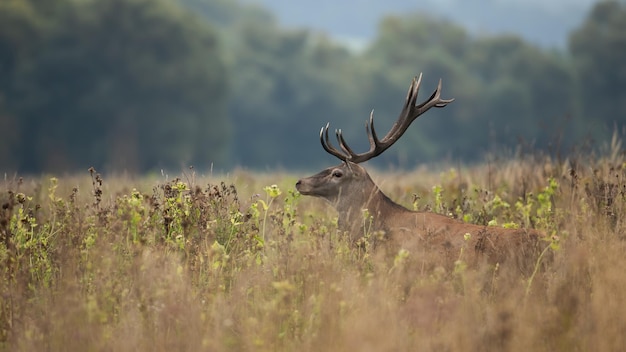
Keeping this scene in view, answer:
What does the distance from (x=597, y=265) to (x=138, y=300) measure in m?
2.86

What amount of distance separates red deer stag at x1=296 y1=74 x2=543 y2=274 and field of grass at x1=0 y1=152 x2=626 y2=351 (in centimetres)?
24

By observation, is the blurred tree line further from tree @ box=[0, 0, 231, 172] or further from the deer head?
the deer head

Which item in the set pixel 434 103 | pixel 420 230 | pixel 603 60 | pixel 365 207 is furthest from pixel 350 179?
pixel 603 60

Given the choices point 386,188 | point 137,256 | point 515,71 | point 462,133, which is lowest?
point 137,256

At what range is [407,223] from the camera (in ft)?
25.8

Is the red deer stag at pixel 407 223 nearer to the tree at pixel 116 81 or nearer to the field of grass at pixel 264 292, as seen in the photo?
the field of grass at pixel 264 292

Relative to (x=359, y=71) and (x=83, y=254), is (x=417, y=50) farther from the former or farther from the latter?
(x=83, y=254)

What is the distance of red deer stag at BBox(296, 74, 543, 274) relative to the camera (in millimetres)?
6746

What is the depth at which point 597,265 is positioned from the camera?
19.0 feet

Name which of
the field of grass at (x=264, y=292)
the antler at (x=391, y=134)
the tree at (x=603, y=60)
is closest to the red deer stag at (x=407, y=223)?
the antler at (x=391, y=134)

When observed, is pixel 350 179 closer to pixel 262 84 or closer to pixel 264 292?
pixel 264 292

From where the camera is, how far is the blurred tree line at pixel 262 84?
130ft

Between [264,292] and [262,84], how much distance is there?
54315 millimetres

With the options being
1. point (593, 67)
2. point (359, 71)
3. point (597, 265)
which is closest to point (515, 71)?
point (593, 67)
